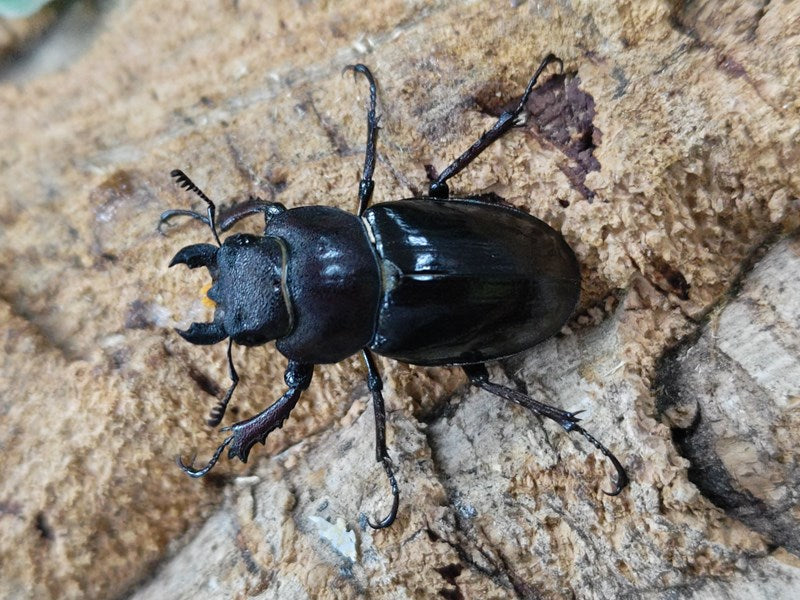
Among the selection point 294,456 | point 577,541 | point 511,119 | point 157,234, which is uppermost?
point 157,234

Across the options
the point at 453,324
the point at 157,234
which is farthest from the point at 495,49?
the point at 157,234

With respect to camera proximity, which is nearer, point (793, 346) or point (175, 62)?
point (793, 346)

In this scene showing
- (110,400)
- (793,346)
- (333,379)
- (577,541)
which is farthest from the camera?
(333,379)

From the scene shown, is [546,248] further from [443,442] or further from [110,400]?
[110,400]

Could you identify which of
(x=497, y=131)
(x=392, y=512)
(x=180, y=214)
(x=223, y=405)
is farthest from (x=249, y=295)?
(x=497, y=131)

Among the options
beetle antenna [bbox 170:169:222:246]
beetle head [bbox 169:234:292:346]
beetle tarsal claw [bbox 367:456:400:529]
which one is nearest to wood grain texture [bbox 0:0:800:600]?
beetle tarsal claw [bbox 367:456:400:529]

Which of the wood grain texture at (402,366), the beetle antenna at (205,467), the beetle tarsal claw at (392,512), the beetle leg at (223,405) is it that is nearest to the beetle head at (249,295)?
the beetle leg at (223,405)

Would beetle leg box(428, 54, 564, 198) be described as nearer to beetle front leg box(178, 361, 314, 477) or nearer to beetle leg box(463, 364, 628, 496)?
beetle leg box(463, 364, 628, 496)
